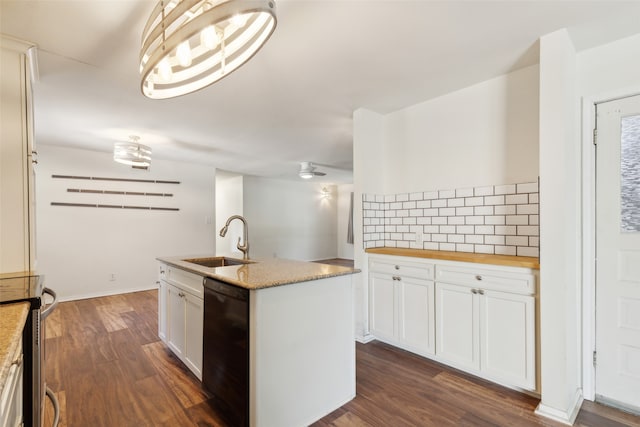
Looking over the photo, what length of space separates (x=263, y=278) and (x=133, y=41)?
1719 millimetres

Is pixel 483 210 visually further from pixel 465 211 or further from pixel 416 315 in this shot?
pixel 416 315

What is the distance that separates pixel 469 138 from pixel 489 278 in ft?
3.91

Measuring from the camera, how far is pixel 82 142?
14.0 ft

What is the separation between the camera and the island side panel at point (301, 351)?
155cm

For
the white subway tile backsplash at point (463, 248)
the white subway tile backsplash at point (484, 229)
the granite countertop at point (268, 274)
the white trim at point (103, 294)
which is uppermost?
the white subway tile backsplash at point (484, 229)

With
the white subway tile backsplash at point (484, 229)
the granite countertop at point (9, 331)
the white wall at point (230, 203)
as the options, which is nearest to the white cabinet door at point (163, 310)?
the granite countertop at point (9, 331)

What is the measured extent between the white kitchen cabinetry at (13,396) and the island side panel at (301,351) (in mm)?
854

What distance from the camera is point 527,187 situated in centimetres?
224

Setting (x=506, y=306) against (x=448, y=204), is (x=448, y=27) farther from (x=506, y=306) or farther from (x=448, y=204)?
(x=506, y=306)

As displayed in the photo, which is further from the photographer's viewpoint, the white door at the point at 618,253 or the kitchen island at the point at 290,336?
the white door at the point at 618,253

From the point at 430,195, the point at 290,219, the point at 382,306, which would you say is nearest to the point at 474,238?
the point at 430,195

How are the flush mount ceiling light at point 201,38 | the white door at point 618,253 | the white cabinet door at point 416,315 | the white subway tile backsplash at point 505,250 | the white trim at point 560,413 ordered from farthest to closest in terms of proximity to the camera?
the white cabinet door at point 416,315 → the white subway tile backsplash at point 505,250 → the white door at point 618,253 → the white trim at point 560,413 → the flush mount ceiling light at point 201,38

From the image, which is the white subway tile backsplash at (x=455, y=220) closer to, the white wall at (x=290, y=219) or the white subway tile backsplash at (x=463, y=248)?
the white subway tile backsplash at (x=463, y=248)

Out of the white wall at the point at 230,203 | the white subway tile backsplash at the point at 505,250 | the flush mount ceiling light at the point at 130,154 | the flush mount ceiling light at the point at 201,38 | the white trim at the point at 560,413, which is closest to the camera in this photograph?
the flush mount ceiling light at the point at 201,38
